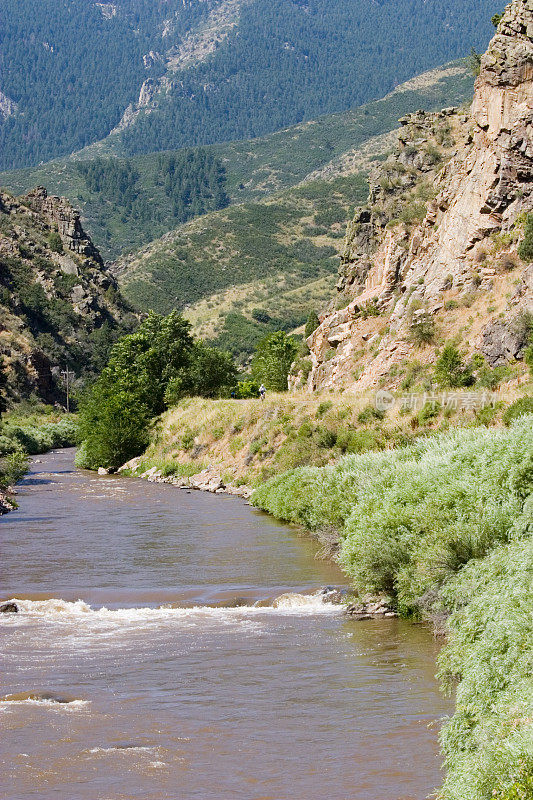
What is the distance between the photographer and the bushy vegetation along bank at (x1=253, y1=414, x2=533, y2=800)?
977 centimetres

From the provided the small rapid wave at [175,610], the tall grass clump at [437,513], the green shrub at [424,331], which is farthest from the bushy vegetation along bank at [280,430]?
the small rapid wave at [175,610]

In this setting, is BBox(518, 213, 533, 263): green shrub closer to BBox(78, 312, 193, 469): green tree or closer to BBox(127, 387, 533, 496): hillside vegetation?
BBox(127, 387, 533, 496): hillside vegetation

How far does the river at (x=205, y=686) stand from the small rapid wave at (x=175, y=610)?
0.16ft

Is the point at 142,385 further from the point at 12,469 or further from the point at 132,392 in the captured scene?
the point at 12,469

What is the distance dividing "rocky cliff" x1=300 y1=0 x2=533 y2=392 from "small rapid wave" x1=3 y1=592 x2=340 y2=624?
22.5 meters

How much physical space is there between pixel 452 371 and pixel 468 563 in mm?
26275

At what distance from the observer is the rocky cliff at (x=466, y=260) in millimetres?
46312

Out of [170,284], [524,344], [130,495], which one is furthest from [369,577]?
[170,284]

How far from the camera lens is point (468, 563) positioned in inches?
666

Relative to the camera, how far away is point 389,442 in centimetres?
3691

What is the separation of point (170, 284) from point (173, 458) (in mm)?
114366

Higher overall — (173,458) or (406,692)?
(406,692)

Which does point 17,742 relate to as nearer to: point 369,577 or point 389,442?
point 369,577

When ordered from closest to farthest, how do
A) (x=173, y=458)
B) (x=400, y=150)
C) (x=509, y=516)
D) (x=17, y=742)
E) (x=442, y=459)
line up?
(x=17, y=742) < (x=509, y=516) < (x=442, y=459) < (x=173, y=458) < (x=400, y=150)
